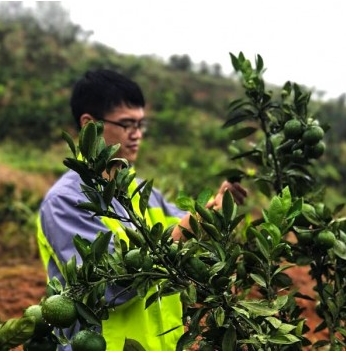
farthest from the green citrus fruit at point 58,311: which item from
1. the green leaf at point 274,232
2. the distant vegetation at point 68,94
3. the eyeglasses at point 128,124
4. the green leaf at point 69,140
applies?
the distant vegetation at point 68,94

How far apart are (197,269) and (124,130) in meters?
0.70

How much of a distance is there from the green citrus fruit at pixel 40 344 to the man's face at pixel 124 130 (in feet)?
2.41

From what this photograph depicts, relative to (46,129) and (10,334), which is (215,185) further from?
(10,334)

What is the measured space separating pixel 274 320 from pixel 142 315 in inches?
17.6

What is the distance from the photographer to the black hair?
163 centimetres

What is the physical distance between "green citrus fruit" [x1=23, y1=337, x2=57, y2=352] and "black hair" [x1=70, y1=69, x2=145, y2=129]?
84 cm

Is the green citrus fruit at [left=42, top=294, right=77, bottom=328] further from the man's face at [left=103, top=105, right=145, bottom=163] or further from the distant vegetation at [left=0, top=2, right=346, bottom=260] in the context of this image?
the distant vegetation at [left=0, top=2, right=346, bottom=260]

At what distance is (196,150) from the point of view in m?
10.9

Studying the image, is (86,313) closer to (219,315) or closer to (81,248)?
(81,248)

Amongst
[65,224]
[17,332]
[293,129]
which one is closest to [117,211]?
[65,224]

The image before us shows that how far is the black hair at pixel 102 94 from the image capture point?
163 cm

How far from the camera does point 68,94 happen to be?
12.2 meters

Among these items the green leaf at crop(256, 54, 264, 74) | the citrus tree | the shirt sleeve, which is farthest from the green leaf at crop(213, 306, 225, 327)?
the green leaf at crop(256, 54, 264, 74)

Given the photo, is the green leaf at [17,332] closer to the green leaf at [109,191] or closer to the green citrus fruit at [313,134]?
the green leaf at [109,191]
